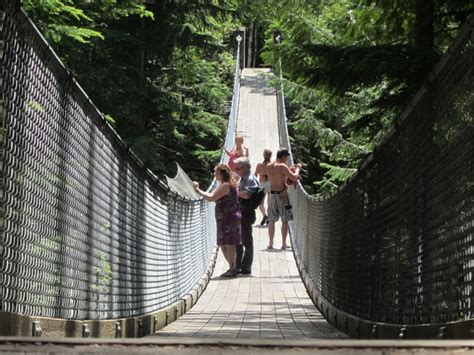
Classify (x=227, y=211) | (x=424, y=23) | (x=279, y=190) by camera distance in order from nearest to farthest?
(x=424, y=23), (x=227, y=211), (x=279, y=190)

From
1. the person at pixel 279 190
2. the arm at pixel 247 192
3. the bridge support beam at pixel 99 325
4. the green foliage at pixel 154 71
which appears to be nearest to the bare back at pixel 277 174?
the person at pixel 279 190

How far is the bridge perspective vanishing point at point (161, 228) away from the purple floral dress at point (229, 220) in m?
1.59

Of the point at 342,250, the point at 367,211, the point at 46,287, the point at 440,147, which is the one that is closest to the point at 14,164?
the point at 46,287

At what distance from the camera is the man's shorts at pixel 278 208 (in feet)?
42.0

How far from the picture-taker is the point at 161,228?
26.8 feet

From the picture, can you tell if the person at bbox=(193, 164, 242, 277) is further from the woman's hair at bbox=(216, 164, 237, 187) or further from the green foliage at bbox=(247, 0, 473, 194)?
the green foliage at bbox=(247, 0, 473, 194)

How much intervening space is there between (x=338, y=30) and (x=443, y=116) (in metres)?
5.17

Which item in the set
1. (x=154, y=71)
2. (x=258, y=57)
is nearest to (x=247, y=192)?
(x=258, y=57)

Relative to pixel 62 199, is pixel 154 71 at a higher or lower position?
higher

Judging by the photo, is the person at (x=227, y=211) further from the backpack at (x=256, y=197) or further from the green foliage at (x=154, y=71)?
the green foliage at (x=154, y=71)

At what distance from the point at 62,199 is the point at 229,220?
20.8ft

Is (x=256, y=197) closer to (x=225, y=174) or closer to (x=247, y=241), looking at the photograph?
(x=247, y=241)

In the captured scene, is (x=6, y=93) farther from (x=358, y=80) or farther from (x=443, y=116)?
(x=358, y=80)

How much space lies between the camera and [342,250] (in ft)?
24.3
